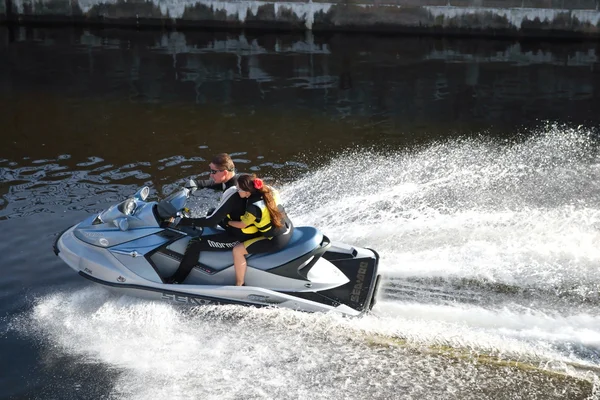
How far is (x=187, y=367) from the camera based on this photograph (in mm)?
7215

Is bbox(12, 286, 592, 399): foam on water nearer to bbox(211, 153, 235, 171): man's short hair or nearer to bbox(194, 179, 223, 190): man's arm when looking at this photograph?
bbox(194, 179, 223, 190): man's arm

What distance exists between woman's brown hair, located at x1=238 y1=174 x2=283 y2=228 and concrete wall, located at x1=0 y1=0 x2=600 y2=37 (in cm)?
2002

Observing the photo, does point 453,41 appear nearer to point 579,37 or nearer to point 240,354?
point 579,37

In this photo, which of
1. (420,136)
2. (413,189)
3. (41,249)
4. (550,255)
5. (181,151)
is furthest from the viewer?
(420,136)

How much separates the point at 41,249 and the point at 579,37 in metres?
21.8

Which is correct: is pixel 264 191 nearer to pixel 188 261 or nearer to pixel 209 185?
pixel 209 185

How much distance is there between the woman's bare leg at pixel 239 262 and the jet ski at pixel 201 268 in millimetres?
81

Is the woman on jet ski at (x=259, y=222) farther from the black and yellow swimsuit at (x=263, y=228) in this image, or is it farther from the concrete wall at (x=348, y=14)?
the concrete wall at (x=348, y=14)

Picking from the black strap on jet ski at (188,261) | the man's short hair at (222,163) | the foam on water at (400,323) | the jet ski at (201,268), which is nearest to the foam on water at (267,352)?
the foam on water at (400,323)

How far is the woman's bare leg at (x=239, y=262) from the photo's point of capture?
7.86 metres

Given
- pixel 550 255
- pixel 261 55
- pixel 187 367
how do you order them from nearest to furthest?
1. pixel 187 367
2. pixel 550 255
3. pixel 261 55

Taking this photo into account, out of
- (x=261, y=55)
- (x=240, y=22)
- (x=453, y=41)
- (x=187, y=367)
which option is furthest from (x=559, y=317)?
(x=240, y=22)

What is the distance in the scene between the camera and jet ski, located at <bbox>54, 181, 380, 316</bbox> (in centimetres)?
792

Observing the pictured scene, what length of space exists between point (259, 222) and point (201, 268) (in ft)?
3.03
